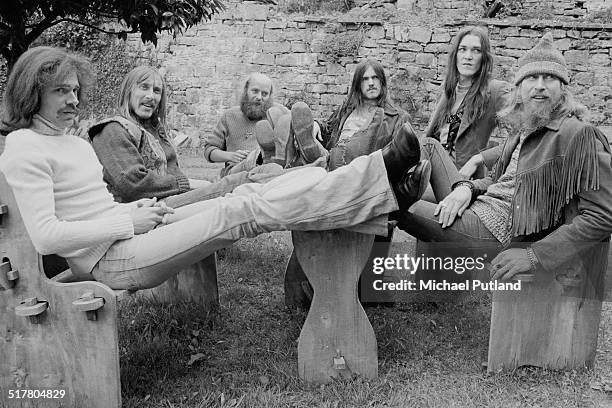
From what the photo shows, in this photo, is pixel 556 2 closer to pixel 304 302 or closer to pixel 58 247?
pixel 304 302

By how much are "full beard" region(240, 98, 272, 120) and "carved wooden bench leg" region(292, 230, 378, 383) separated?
2055 millimetres

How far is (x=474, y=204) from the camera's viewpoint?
2.98 meters

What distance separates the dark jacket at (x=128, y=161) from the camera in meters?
3.00

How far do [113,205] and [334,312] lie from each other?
1009 millimetres

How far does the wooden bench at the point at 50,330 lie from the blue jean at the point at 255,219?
0.45 feet

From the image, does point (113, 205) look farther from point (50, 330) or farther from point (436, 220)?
point (436, 220)

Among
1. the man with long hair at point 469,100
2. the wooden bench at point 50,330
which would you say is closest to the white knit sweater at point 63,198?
the wooden bench at point 50,330

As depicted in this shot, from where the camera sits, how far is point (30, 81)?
2164mm

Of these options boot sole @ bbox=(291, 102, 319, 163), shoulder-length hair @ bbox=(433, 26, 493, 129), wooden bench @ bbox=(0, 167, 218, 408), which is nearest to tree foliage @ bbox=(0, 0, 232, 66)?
boot sole @ bbox=(291, 102, 319, 163)

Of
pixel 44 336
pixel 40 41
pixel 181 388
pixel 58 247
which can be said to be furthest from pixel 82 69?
pixel 40 41

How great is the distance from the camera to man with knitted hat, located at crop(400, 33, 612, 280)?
95.1 inches

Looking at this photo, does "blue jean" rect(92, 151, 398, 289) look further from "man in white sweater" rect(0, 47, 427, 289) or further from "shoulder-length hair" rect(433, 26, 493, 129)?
"shoulder-length hair" rect(433, 26, 493, 129)

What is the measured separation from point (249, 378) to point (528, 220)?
1.39 m

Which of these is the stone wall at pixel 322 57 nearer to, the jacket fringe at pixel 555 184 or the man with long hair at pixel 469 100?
the man with long hair at pixel 469 100
